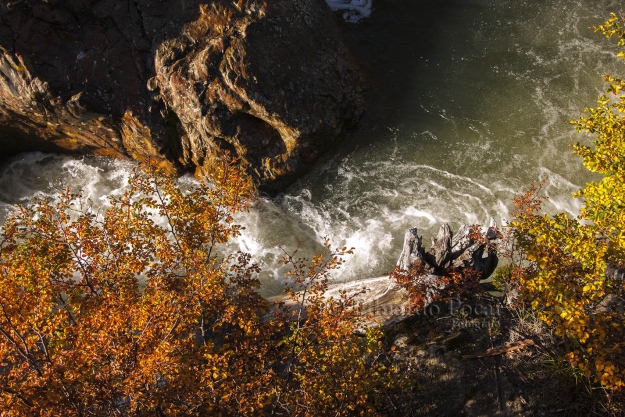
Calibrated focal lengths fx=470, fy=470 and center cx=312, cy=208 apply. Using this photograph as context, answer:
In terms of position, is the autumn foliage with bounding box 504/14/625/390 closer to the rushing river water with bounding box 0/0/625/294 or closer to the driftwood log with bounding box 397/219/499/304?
the driftwood log with bounding box 397/219/499/304

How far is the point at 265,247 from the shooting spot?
13.1 m

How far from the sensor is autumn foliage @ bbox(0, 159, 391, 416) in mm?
7234

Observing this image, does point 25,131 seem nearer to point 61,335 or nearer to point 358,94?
point 61,335

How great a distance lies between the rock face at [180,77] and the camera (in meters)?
12.9

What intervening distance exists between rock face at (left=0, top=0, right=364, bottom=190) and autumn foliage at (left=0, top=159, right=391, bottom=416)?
11.2ft

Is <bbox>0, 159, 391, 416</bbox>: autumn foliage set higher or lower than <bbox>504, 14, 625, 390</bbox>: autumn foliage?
lower

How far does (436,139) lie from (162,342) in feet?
32.1

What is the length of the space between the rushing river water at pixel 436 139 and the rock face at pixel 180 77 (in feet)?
4.88

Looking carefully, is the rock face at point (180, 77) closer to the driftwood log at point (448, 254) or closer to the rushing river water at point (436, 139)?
the rushing river water at point (436, 139)

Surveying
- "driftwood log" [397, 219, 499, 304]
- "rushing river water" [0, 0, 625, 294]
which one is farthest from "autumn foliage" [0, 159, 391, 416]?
"rushing river water" [0, 0, 625, 294]

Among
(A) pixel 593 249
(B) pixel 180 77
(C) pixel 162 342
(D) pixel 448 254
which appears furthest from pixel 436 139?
(C) pixel 162 342

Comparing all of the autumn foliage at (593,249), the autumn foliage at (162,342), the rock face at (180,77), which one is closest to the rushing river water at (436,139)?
the rock face at (180,77)

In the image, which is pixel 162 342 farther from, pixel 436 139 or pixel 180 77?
pixel 436 139

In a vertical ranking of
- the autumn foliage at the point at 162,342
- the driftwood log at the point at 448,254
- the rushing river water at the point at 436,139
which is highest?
the rushing river water at the point at 436,139
